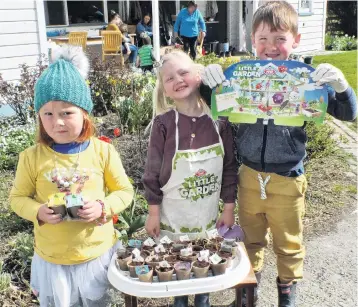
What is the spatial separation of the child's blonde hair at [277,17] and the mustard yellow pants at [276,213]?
747 millimetres

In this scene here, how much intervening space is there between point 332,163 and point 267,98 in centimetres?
322

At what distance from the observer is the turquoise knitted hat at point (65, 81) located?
199 centimetres

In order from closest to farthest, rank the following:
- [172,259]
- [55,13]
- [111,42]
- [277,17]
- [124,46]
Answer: [172,259]
[277,17]
[111,42]
[124,46]
[55,13]

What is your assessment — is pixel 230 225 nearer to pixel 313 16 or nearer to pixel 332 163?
pixel 332 163

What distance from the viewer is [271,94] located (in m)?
2.30

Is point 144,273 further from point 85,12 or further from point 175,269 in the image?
point 85,12

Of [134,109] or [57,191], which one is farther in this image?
[134,109]

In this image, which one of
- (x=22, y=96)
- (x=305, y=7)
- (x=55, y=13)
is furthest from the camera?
(x=305, y=7)

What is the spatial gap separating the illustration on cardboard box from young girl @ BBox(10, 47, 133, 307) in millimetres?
639

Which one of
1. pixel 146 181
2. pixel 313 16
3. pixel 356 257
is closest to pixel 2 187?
pixel 146 181

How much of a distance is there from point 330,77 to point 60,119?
1.22 metres

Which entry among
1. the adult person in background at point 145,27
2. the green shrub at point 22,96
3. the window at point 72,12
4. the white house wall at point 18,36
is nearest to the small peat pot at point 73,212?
the green shrub at point 22,96

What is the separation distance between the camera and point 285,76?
7.36 feet

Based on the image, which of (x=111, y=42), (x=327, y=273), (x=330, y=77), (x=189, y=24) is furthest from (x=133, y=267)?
(x=189, y=24)
